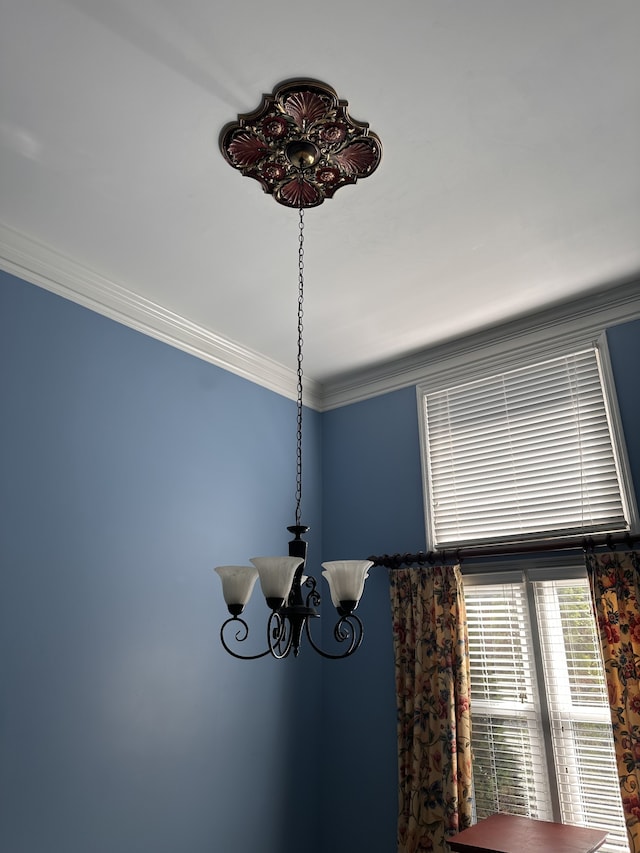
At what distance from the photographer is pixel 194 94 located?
Answer: 1799 millimetres

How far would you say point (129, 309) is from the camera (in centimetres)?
278

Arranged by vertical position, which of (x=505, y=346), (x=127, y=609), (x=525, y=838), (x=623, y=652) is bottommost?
(x=525, y=838)

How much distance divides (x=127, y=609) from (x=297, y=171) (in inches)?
72.9

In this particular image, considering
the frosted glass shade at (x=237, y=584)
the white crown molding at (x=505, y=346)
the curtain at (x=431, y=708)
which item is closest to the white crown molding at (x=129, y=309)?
the white crown molding at (x=505, y=346)

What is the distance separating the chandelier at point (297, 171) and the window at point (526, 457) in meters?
1.31

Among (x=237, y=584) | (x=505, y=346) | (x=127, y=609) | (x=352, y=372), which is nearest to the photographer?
(x=237, y=584)

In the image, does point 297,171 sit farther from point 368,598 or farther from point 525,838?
point 525,838

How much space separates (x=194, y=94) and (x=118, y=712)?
7.37 feet

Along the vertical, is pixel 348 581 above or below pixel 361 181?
below

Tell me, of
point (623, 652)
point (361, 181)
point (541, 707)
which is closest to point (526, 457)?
point (623, 652)

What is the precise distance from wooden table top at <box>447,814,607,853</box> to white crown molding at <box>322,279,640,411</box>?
79.3 inches

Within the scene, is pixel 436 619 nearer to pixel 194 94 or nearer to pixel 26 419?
pixel 26 419

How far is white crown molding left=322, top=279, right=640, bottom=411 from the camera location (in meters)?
2.79

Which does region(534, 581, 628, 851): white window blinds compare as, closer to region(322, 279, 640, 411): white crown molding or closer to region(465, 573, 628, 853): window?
region(465, 573, 628, 853): window
